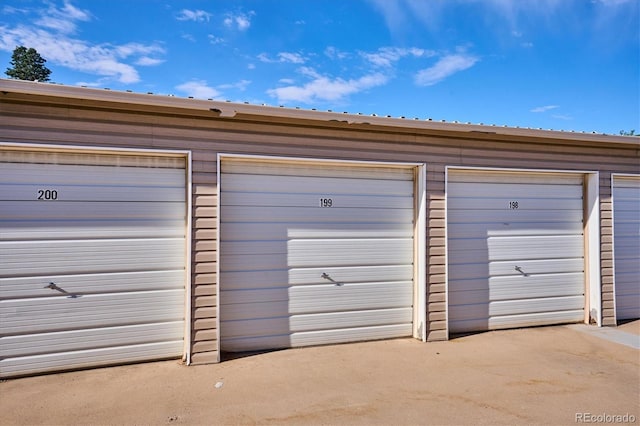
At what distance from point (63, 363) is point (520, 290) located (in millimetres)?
5969

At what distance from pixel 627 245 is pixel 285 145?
19.7 feet

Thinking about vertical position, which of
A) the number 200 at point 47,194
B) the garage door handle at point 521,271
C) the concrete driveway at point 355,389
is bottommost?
the concrete driveway at point 355,389

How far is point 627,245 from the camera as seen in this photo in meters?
6.67

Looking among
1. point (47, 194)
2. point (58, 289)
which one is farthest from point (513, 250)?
point (47, 194)

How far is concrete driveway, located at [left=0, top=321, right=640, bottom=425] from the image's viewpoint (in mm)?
3223

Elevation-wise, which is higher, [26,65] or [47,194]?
[26,65]

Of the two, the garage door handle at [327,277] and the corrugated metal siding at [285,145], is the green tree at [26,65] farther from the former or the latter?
the garage door handle at [327,277]

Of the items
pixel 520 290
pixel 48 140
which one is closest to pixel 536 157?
pixel 520 290

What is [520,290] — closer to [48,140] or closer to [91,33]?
[48,140]

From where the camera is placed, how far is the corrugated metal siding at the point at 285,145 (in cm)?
405

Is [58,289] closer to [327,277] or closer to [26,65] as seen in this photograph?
[327,277]

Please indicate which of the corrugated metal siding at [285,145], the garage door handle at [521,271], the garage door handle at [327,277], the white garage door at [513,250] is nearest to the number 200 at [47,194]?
the corrugated metal siding at [285,145]

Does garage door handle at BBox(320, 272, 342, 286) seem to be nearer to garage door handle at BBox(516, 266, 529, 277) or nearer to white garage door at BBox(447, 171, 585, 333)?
white garage door at BBox(447, 171, 585, 333)

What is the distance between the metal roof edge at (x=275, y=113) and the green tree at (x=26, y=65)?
95.8 feet
